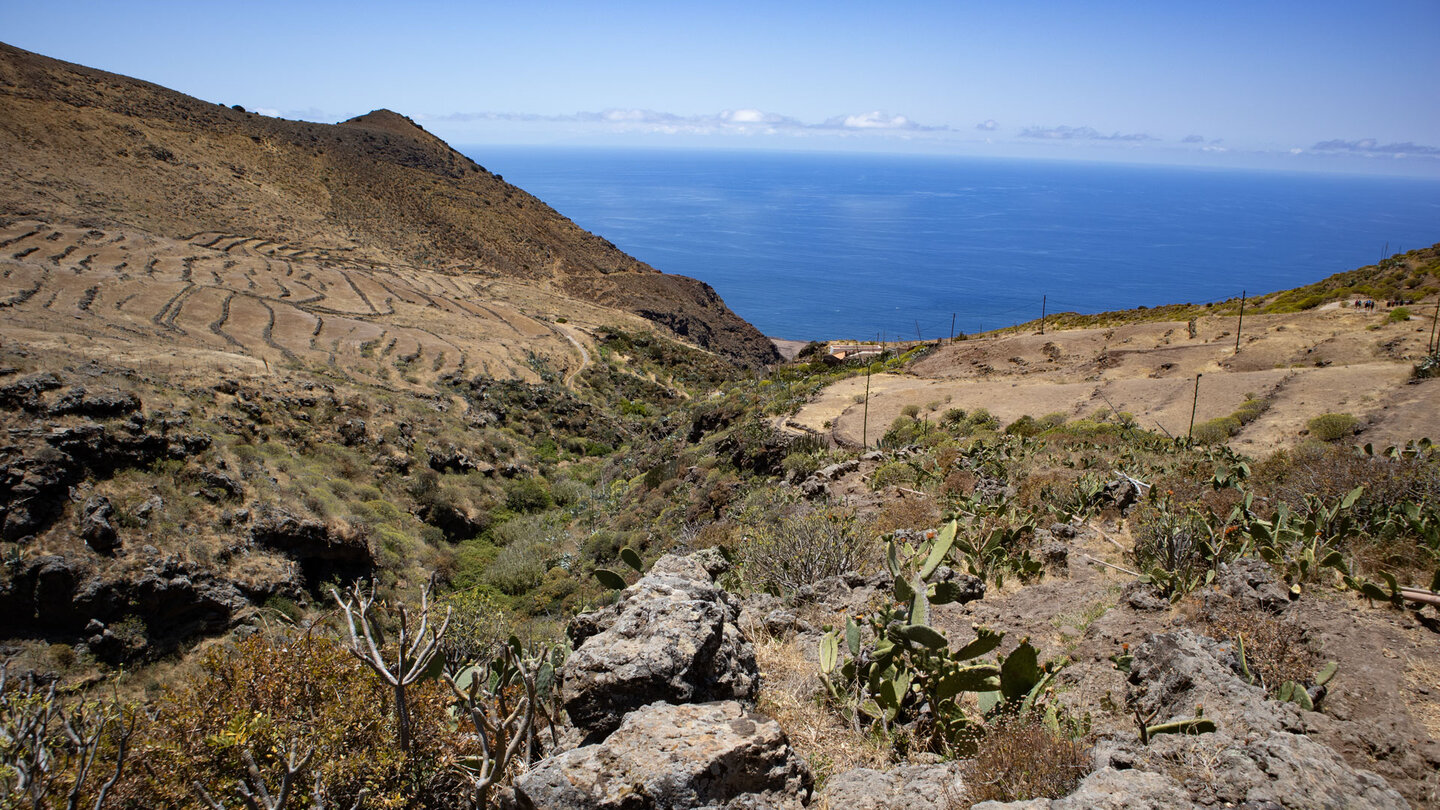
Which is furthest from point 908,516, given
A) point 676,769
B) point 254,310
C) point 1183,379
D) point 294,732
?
point 254,310

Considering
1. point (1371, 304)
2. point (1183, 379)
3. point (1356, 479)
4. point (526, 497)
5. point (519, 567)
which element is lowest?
point (526, 497)

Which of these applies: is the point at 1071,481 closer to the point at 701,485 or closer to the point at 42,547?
the point at 701,485

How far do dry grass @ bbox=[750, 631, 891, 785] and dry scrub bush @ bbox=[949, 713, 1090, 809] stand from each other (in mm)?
678

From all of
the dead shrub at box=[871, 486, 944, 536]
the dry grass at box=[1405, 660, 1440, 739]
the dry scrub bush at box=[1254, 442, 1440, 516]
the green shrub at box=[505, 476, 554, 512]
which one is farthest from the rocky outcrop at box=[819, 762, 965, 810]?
the green shrub at box=[505, 476, 554, 512]

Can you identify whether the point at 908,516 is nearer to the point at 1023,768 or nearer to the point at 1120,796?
the point at 1023,768

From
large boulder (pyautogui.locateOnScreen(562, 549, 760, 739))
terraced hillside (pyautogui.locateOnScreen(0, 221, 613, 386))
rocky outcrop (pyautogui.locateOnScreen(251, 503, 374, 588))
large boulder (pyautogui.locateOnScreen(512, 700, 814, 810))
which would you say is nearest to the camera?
large boulder (pyautogui.locateOnScreen(512, 700, 814, 810))

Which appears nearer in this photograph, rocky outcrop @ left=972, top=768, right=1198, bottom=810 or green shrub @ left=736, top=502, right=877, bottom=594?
rocky outcrop @ left=972, top=768, right=1198, bottom=810

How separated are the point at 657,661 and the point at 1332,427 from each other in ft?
55.4

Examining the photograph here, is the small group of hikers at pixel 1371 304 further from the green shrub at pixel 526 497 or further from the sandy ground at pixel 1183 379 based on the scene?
the green shrub at pixel 526 497

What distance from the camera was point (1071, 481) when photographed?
8812 millimetres

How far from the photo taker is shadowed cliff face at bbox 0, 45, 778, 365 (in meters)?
45.0

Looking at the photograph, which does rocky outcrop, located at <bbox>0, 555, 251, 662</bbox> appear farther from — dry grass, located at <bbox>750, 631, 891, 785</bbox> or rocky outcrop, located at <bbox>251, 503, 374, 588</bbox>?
dry grass, located at <bbox>750, 631, 891, 785</bbox>

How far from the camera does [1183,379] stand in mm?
20391

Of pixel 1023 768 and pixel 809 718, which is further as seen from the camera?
pixel 809 718
